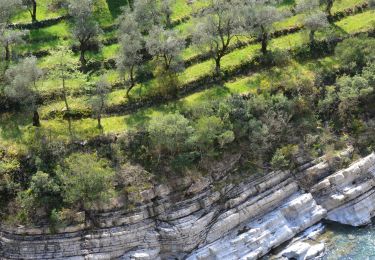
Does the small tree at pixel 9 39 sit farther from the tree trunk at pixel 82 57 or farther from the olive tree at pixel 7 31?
the tree trunk at pixel 82 57

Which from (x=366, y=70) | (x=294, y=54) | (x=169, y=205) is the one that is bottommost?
(x=169, y=205)

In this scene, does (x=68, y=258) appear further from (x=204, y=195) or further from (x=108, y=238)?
(x=204, y=195)

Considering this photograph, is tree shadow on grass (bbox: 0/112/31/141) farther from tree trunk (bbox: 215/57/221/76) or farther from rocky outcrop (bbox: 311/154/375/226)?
rocky outcrop (bbox: 311/154/375/226)

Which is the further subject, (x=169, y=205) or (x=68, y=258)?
(x=169, y=205)

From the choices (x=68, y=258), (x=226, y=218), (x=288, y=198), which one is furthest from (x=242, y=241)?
(x=68, y=258)

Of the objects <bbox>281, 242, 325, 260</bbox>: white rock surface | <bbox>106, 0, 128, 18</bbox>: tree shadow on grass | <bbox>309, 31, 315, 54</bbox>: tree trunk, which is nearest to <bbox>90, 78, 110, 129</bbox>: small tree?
<bbox>106, 0, 128, 18</bbox>: tree shadow on grass

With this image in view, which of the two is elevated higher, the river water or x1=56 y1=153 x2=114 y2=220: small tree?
x1=56 y1=153 x2=114 y2=220: small tree
